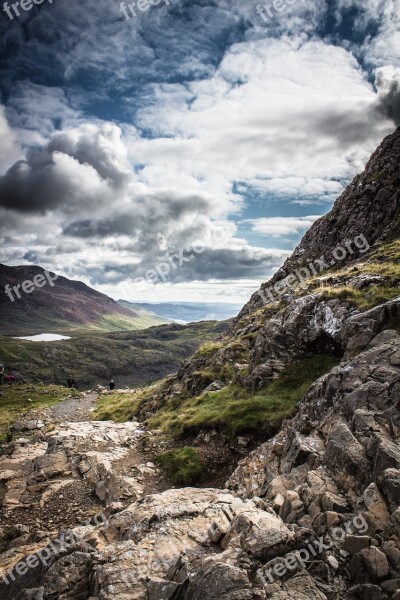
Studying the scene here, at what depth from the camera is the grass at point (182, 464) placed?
770 inches

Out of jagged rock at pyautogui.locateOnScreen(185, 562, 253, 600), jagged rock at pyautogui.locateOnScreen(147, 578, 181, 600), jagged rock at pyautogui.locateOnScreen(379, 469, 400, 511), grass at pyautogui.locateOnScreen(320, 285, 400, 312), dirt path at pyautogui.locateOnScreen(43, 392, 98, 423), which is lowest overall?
dirt path at pyautogui.locateOnScreen(43, 392, 98, 423)

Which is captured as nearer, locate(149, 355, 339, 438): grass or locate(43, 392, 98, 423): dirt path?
locate(149, 355, 339, 438): grass

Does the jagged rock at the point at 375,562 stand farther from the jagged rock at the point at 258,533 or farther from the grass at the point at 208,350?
the grass at the point at 208,350

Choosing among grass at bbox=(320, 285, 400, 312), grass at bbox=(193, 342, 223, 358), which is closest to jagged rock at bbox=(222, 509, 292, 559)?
grass at bbox=(320, 285, 400, 312)

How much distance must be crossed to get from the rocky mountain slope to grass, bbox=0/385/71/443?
22.4 metres

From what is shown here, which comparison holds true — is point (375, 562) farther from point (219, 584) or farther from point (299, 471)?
point (299, 471)

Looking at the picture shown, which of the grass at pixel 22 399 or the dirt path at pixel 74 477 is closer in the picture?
the dirt path at pixel 74 477

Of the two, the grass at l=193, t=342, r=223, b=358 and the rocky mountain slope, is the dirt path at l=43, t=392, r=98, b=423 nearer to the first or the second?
the grass at l=193, t=342, r=223, b=358

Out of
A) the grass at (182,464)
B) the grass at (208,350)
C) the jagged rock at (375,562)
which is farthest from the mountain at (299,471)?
the grass at (208,350)

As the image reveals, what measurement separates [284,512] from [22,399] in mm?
53821

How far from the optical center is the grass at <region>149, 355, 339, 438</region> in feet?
71.1

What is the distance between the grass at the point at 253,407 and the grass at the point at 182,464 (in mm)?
2628

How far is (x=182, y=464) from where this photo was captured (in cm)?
2075

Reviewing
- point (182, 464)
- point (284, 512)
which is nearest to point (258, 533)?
point (284, 512)
